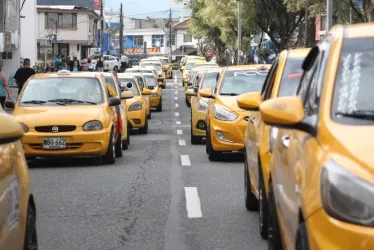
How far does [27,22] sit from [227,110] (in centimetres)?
5025

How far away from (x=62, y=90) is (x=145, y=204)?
18.7 feet

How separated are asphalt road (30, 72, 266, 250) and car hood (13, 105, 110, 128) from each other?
707mm

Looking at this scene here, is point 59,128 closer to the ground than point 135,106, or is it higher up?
higher up

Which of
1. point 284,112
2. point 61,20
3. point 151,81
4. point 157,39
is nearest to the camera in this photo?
point 284,112

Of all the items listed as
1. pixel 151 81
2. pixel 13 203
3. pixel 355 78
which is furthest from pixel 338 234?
pixel 151 81

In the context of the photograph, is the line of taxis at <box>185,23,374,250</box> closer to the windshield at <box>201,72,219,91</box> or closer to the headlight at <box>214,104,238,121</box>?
the headlight at <box>214,104,238,121</box>

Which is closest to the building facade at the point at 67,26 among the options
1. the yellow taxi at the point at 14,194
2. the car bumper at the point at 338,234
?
the yellow taxi at the point at 14,194

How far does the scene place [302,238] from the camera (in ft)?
15.0

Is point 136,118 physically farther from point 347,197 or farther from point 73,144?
point 347,197

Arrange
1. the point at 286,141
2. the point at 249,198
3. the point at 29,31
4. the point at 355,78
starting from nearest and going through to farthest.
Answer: the point at 355,78 < the point at 286,141 < the point at 249,198 < the point at 29,31

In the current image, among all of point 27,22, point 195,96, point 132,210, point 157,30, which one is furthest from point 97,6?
point 132,210

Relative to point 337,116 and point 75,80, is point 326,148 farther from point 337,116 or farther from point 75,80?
point 75,80

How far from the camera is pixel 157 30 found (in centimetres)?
17088

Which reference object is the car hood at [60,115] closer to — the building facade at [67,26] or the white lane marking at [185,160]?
the white lane marking at [185,160]
